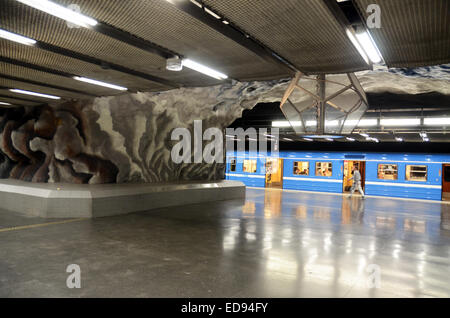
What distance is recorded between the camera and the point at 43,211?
8.02 meters

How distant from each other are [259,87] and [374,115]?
6241 mm

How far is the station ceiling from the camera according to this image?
11.2 ft

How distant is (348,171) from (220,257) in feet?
58.6

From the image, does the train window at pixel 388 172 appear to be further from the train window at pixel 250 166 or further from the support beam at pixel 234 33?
the support beam at pixel 234 33

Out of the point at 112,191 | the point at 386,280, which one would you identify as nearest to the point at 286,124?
the point at 112,191

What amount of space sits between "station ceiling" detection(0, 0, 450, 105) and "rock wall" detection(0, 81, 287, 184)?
4311mm

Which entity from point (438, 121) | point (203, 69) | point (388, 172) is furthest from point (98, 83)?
point (388, 172)

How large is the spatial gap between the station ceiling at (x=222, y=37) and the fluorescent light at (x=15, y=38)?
0.39ft

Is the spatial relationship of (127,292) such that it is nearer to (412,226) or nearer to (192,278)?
(192,278)

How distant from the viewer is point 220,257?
5137 mm

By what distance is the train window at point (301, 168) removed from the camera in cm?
2030

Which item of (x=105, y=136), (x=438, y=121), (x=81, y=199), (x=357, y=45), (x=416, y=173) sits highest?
(x=438, y=121)

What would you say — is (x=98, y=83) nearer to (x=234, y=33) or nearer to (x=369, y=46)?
(x=234, y=33)
